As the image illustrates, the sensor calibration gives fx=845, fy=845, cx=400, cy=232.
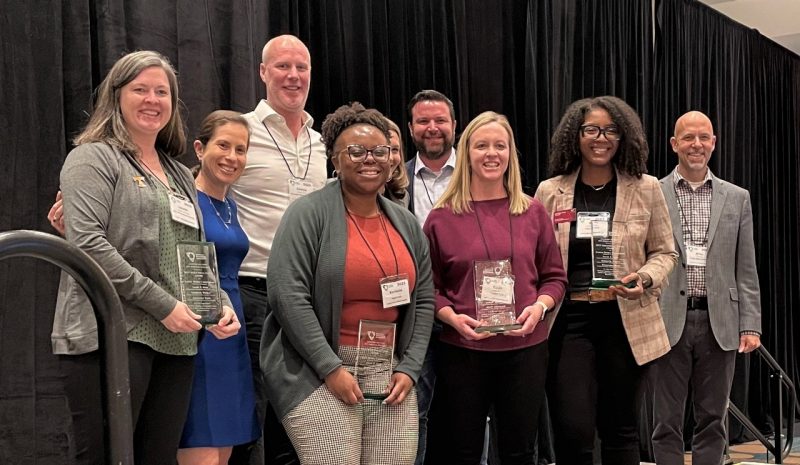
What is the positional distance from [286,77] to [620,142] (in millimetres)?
1268

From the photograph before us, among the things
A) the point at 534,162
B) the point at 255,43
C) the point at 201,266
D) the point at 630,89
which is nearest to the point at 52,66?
the point at 255,43

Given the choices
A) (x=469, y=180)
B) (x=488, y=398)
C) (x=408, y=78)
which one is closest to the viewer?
(x=488, y=398)

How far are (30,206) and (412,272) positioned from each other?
1543mm

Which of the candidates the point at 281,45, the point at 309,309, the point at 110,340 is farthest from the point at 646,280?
the point at 110,340

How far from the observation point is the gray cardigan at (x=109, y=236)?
2139 mm

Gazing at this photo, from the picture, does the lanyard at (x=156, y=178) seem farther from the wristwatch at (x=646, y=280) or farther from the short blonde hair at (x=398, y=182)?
the wristwatch at (x=646, y=280)

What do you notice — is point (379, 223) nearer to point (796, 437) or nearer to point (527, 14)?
point (527, 14)

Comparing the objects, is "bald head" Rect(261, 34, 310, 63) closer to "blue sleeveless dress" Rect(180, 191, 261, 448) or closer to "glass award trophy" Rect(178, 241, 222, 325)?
"blue sleeveless dress" Rect(180, 191, 261, 448)

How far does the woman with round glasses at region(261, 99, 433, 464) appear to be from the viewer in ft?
7.91

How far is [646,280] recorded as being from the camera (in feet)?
9.50

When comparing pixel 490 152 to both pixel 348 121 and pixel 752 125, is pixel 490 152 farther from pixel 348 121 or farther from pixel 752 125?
pixel 752 125

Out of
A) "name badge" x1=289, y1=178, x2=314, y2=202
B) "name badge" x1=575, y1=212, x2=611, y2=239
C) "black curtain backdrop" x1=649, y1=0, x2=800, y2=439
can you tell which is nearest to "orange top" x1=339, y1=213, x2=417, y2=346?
"name badge" x1=289, y1=178, x2=314, y2=202

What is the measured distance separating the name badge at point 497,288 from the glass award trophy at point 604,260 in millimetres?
325

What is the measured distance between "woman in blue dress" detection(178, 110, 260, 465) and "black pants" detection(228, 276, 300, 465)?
197mm
